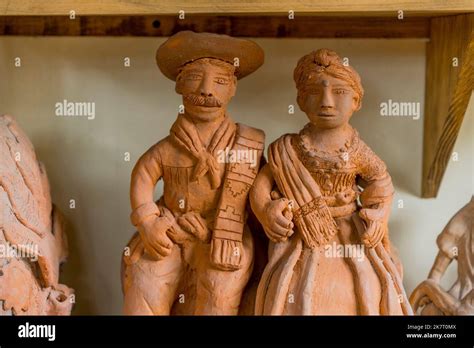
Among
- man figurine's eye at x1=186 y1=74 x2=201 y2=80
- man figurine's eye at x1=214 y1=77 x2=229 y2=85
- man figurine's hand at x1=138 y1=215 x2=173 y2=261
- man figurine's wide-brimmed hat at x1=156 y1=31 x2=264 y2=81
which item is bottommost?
man figurine's hand at x1=138 y1=215 x2=173 y2=261

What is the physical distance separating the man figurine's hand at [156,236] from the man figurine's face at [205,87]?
221 millimetres

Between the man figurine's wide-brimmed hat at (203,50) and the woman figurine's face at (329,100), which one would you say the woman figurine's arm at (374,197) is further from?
the man figurine's wide-brimmed hat at (203,50)

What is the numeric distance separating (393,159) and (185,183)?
0.65 meters

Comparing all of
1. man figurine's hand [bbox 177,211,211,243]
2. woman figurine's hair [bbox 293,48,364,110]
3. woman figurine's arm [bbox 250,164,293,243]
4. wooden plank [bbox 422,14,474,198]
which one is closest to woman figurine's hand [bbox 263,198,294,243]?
woman figurine's arm [bbox 250,164,293,243]

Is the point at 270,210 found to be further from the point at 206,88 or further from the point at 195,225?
the point at 206,88

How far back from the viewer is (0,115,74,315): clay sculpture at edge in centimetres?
224

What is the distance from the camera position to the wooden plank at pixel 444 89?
2.35 metres

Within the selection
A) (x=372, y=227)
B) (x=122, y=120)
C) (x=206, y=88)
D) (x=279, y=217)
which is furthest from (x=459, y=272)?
(x=122, y=120)

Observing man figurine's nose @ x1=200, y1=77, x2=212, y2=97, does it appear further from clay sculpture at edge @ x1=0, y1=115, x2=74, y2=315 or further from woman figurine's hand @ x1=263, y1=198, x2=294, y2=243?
clay sculpture at edge @ x1=0, y1=115, x2=74, y2=315

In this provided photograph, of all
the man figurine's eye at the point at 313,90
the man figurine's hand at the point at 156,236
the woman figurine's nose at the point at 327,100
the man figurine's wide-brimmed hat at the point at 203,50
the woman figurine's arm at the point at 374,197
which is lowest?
the man figurine's hand at the point at 156,236

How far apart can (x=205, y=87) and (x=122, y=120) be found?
515mm

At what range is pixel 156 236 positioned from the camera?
225 cm

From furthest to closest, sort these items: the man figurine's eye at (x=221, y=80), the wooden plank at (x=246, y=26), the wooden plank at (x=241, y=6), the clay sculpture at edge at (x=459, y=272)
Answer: the wooden plank at (x=246, y=26)
the clay sculpture at edge at (x=459, y=272)
the man figurine's eye at (x=221, y=80)
the wooden plank at (x=241, y=6)

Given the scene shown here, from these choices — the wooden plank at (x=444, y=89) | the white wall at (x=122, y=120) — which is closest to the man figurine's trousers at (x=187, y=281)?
the white wall at (x=122, y=120)
